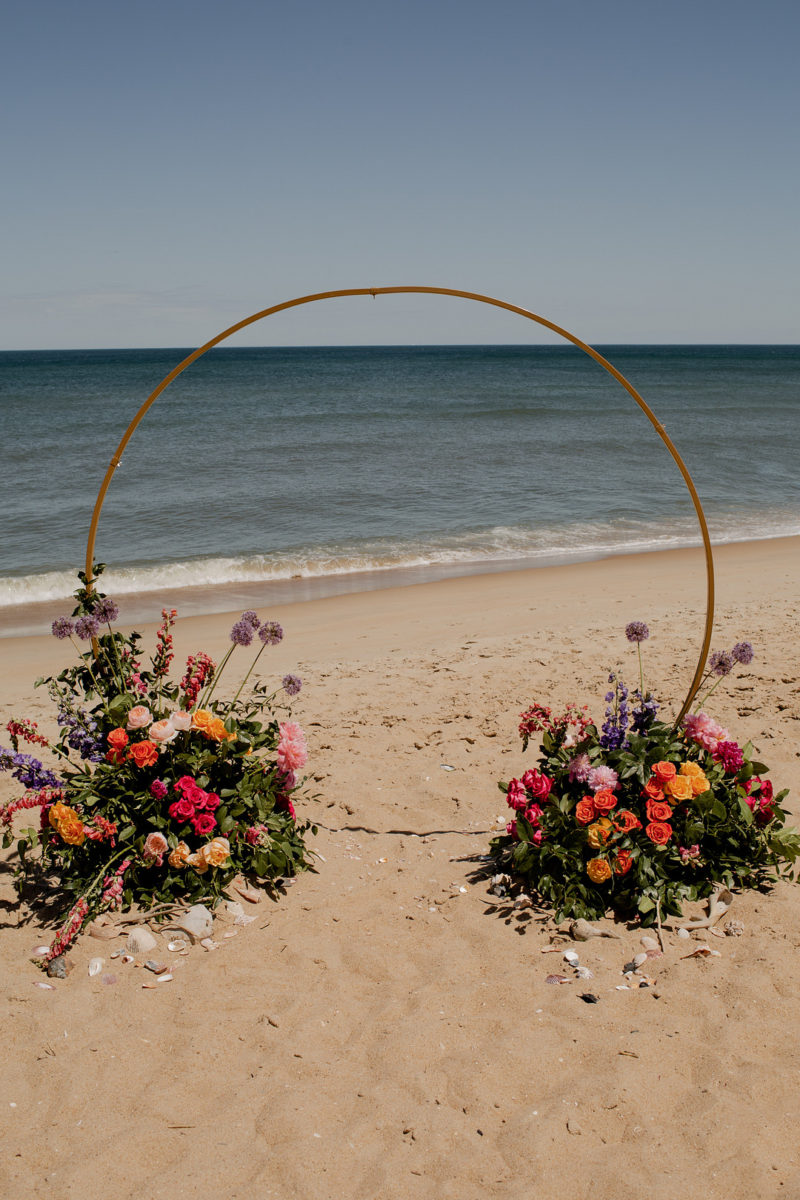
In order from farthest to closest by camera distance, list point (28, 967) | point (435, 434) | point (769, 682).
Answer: point (435, 434), point (769, 682), point (28, 967)

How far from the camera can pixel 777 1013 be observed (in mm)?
3129

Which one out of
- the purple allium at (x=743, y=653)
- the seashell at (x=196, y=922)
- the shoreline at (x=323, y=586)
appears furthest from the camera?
the shoreline at (x=323, y=586)

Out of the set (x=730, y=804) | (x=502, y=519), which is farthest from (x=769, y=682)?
(x=502, y=519)

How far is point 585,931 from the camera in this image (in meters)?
3.63

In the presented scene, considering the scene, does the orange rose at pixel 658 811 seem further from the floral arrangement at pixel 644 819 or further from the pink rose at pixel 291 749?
the pink rose at pixel 291 749

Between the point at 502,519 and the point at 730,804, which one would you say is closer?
the point at 730,804

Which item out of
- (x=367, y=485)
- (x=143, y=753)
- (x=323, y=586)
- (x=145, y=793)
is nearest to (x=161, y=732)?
(x=143, y=753)

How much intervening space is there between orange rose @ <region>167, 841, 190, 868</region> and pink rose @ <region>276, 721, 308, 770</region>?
1.81 feet

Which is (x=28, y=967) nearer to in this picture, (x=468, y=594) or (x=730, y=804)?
(x=730, y=804)

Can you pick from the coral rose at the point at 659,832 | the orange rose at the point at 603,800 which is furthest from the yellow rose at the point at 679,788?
the orange rose at the point at 603,800

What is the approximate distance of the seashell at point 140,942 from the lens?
11.6 ft

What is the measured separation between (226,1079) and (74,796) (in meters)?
1.39

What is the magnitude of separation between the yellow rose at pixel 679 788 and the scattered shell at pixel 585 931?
0.63 metres

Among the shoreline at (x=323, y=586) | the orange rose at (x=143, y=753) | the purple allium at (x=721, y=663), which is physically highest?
the purple allium at (x=721, y=663)
